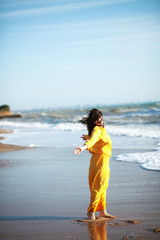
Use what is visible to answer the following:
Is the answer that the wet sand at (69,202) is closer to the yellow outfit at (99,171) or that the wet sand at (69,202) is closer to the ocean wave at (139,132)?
the yellow outfit at (99,171)

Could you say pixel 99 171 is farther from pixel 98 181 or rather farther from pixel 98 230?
pixel 98 230

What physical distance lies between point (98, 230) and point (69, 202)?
1.11m

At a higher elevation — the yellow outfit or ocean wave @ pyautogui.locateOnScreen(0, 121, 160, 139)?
ocean wave @ pyautogui.locateOnScreen(0, 121, 160, 139)

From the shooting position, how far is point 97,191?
153 inches

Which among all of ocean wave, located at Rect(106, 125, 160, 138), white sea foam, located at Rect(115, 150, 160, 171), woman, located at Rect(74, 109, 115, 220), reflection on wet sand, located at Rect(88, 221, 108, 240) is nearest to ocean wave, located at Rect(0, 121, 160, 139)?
ocean wave, located at Rect(106, 125, 160, 138)

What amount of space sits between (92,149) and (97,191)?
0.56 meters

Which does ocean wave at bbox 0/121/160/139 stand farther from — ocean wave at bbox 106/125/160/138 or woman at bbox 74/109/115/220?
woman at bbox 74/109/115/220

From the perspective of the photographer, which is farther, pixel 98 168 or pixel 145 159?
pixel 145 159

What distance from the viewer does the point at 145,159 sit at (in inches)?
312

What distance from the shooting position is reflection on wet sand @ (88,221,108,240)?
333cm

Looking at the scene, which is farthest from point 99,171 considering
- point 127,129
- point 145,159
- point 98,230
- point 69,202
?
point 127,129

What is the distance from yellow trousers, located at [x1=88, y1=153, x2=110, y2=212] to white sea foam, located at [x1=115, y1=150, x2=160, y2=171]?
3106mm

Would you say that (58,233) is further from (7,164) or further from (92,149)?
(7,164)

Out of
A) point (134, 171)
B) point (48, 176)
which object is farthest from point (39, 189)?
point (134, 171)
